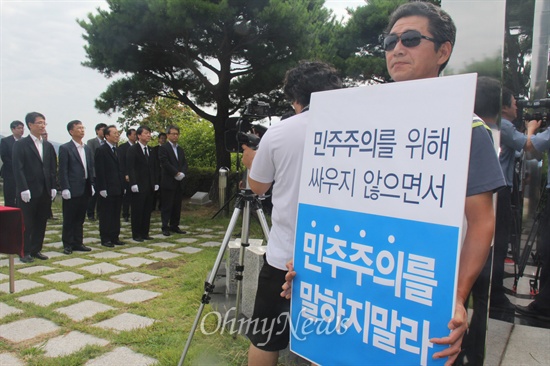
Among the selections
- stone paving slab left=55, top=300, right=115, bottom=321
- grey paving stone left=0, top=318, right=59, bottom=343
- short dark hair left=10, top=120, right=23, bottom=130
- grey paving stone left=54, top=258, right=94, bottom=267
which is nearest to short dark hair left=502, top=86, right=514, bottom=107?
stone paving slab left=55, top=300, right=115, bottom=321

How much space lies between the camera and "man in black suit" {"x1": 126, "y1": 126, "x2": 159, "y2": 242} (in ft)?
21.4

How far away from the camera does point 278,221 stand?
5.55ft

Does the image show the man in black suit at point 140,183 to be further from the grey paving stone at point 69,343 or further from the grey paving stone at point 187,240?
the grey paving stone at point 69,343

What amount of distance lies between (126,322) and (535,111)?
141 inches

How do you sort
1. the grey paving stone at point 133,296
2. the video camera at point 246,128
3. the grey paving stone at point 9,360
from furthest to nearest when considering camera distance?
the grey paving stone at point 133,296 → the grey paving stone at point 9,360 → the video camera at point 246,128

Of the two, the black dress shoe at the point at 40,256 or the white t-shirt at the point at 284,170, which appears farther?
the black dress shoe at the point at 40,256

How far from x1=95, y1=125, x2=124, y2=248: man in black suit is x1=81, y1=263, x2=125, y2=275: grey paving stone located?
117cm

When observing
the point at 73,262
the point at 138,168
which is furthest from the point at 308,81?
the point at 138,168

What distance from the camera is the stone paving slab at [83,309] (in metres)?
3.32

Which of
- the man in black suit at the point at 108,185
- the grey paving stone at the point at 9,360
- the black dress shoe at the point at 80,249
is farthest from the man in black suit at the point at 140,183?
the grey paving stone at the point at 9,360

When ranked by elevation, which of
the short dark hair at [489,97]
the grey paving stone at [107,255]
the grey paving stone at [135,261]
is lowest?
the grey paving stone at [107,255]

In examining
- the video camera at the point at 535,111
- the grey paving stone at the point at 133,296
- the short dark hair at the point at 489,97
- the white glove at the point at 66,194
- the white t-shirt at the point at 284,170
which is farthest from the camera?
the white glove at the point at 66,194

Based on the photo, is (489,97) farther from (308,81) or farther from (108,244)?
(108,244)

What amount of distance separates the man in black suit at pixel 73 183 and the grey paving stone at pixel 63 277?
3.62 ft
